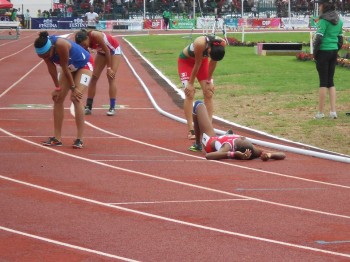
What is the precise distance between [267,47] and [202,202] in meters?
27.0

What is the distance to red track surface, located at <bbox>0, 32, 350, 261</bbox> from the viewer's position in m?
7.32

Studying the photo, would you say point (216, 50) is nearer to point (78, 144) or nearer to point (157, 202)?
point (78, 144)

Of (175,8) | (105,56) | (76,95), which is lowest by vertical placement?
(76,95)

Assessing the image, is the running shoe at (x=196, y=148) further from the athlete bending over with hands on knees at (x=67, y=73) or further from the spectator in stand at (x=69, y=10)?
the spectator in stand at (x=69, y=10)

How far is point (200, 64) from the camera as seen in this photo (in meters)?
13.1

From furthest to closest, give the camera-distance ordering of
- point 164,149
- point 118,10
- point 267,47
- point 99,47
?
point 118,10
point 267,47
point 99,47
point 164,149

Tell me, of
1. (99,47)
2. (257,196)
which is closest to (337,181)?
(257,196)

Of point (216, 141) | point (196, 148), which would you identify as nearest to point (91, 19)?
point (196, 148)

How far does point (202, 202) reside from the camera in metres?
9.27

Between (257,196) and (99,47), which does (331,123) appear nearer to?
(99,47)

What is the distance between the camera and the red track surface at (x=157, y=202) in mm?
7320

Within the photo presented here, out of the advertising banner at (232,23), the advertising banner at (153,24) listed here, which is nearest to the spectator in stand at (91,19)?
the advertising banner at (232,23)

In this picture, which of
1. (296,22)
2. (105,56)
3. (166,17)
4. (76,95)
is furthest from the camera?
(166,17)

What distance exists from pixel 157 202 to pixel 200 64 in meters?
4.27
